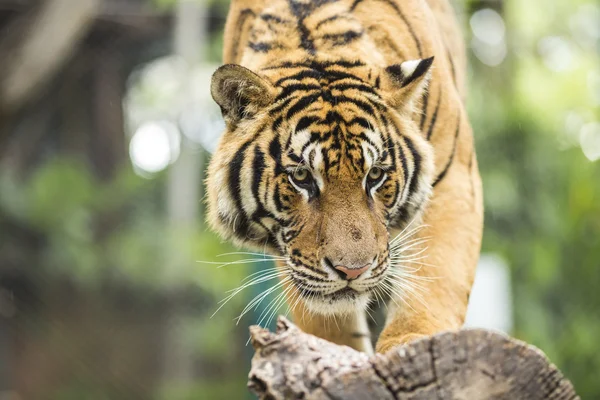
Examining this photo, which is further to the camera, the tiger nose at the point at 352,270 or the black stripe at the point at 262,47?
the black stripe at the point at 262,47

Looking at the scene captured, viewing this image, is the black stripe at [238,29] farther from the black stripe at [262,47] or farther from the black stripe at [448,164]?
the black stripe at [448,164]

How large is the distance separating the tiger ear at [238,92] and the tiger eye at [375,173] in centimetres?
46

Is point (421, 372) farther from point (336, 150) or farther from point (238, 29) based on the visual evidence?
point (238, 29)

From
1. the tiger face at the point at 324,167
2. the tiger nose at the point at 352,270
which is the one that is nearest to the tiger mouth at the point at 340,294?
the tiger face at the point at 324,167

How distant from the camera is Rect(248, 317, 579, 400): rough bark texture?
1.90 m

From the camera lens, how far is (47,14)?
7426mm

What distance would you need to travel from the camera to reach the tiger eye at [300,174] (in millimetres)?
2934

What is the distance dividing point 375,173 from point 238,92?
0.57 metres

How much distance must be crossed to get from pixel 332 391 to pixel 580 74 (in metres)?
11.1

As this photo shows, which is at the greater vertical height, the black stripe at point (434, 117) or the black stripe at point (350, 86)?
the black stripe at point (350, 86)

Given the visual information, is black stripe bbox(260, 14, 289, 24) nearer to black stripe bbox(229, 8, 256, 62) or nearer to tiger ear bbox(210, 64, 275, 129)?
black stripe bbox(229, 8, 256, 62)

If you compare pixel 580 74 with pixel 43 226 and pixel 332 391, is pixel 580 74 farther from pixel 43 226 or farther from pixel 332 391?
pixel 332 391

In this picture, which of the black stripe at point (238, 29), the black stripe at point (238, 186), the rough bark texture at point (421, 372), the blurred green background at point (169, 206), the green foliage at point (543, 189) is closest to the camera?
the rough bark texture at point (421, 372)

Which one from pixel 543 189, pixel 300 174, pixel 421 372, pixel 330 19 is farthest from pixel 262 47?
pixel 543 189
